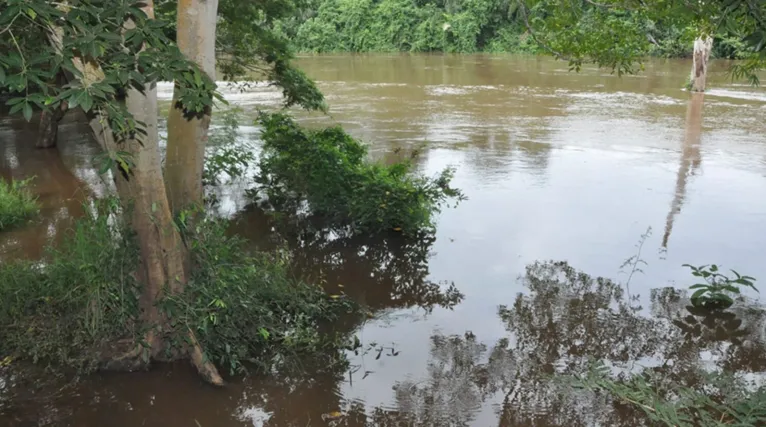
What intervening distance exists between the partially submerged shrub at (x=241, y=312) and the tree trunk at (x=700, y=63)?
17288mm

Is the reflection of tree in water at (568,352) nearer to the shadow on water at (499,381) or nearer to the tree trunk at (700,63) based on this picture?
the shadow on water at (499,381)

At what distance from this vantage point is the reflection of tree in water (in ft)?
14.3

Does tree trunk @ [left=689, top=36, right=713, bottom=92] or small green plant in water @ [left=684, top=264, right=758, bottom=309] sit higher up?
tree trunk @ [left=689, top=36, right=713, bottom=92]

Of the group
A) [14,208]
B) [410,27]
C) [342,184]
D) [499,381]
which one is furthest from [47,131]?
[410,27]

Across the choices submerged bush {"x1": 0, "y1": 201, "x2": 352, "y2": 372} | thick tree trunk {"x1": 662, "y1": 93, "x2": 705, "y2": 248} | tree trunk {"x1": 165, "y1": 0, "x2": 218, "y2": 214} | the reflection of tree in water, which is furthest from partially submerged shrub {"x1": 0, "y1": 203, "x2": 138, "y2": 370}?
thick tree trunk {"x1": 662, "y1": 93, "x2": 705, "y2": 248}

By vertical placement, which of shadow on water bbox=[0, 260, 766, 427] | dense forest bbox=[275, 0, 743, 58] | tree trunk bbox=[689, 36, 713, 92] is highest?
dense forest bbox=[275, 0, 743, 58]

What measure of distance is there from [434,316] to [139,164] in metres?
2.83

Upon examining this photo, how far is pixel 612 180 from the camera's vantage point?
10.1 m

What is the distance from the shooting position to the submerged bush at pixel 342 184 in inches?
288

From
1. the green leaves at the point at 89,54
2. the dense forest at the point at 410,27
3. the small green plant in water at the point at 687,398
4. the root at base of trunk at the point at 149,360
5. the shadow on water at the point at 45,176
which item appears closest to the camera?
the green leaves at the point at 89,54

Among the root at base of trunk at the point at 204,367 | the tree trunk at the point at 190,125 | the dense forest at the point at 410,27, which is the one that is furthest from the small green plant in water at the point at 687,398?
the dense forest at the point at 410,27

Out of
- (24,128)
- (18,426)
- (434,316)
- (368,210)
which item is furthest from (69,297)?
(24,128)

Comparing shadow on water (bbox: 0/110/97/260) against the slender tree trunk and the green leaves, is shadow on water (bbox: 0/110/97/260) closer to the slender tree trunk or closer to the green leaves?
the slender tree trunk

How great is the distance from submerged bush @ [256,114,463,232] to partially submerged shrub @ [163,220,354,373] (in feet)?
6.88
